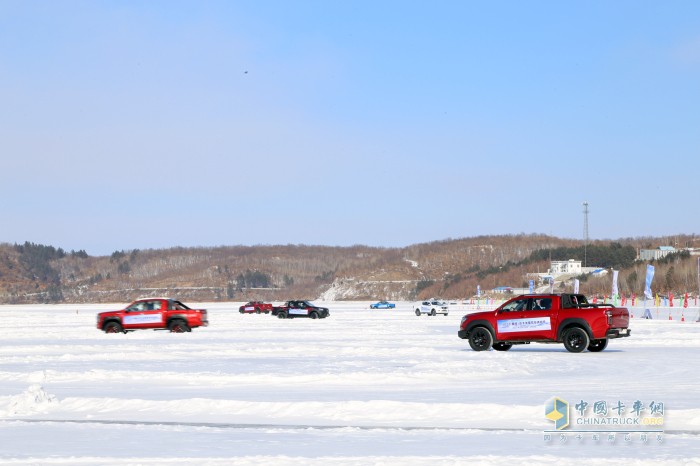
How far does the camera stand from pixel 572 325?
87.0 ft

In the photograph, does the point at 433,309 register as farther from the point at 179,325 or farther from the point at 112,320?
the point at 112,320

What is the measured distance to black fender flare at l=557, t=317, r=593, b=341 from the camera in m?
26.2

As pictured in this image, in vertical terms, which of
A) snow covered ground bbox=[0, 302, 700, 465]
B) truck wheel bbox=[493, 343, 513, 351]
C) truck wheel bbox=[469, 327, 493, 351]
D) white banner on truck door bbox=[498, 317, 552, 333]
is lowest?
snow covered ground bbox=[0, 302, 700, 465]

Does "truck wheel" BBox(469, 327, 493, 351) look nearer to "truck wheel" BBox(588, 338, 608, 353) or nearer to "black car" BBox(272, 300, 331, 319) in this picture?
"truck wheel" BBox(588, 338, 608, 353)

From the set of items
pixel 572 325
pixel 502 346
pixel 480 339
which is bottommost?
pixel 502 346

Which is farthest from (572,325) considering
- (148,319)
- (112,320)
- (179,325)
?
(112,320)

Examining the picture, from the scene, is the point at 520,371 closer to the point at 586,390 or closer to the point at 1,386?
the point at 586,390

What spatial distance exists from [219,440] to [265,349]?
664 inches

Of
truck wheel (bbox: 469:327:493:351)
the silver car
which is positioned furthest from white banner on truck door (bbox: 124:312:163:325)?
the silver car

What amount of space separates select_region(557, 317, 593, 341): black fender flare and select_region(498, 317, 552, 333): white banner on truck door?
0.33 metres

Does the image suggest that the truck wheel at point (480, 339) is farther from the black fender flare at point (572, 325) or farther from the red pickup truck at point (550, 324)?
the black fender flare at point (572, 325)

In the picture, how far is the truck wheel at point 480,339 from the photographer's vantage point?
27562 millimetres

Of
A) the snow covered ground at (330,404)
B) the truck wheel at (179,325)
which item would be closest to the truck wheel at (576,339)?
the snow covered ground at (330,404)

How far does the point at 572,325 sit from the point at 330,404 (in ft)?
44.2
